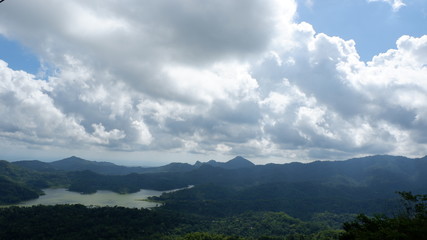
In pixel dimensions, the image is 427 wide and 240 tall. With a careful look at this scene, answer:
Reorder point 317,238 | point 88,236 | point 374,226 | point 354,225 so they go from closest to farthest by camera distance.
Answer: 1. point 374,226
2. point 354,225
3. point 88,236
4. point 317,238

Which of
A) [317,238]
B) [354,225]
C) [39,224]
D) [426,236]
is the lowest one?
[317,238]

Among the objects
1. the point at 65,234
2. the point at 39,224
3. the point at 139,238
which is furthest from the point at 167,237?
the point at 39,224

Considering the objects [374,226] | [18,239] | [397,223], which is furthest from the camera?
[18,239]

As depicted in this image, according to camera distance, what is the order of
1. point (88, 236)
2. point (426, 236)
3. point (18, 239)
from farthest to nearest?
point (88, 236) → point (18, 239) → point (426, 236)

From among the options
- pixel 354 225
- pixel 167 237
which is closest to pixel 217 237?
pixel 167 237

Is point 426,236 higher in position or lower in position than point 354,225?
higher

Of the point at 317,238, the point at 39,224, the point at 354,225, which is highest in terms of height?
the point at 354,225

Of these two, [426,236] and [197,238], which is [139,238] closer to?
[197,238]

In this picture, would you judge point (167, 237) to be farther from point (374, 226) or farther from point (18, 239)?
point (374, 226)

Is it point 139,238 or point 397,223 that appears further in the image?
point 139,238
